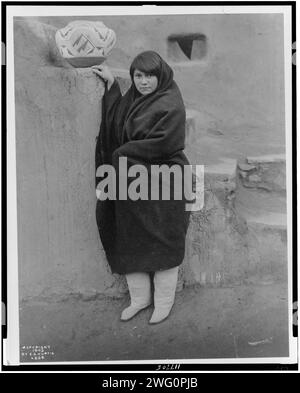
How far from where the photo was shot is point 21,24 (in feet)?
10.1

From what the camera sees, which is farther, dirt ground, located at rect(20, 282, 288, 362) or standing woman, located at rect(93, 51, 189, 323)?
dirt ground, located at rect(20, 282, 288, 362)

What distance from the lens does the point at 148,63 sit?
303 cm

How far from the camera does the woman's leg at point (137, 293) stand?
10.2 ft

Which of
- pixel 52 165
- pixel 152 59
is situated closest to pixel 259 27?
pixel 152 59

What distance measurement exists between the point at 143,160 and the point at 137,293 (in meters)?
0.68

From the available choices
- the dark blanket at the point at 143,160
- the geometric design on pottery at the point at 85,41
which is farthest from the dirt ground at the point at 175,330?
the geometric design on pottery at the point at 85,41

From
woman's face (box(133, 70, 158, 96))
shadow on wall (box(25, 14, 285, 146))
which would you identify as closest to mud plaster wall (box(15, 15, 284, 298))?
shadow on wall (box(25, 14, 285, 146))

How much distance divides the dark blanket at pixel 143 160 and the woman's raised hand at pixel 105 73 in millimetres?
32

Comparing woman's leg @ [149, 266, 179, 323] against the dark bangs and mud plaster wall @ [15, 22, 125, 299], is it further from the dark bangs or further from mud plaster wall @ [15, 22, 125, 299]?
the dark bangs

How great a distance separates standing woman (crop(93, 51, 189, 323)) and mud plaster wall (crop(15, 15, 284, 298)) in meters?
0.06

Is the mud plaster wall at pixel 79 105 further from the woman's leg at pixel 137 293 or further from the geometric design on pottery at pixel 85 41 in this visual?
the woman's leg at pixel 137 293

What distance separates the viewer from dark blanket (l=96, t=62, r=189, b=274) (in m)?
3.01

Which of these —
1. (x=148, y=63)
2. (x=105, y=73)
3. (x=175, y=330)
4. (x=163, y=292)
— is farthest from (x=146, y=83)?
(x=175, y=330)

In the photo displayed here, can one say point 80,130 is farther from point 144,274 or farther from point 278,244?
point 278,244
